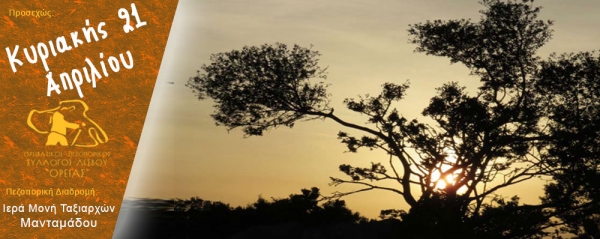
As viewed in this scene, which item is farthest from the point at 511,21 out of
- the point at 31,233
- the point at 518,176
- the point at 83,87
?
the point at 31,233

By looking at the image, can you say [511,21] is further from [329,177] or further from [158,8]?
[158,8]

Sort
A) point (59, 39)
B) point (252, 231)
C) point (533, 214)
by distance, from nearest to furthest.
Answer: point (59, 39), point (252, 231), point (533, 214)

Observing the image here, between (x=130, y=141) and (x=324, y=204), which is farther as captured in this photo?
(x=324, y=204)

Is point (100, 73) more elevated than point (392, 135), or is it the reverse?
point (392, 135)

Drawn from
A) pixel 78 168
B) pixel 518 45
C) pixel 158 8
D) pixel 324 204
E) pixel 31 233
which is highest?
pixel 518 45

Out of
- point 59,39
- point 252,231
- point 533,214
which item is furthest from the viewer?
point 533,214

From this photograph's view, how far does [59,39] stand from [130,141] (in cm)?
249

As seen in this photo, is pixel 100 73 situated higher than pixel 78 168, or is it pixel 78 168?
pixel 100 73

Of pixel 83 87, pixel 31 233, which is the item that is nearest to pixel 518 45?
pixel 83 87

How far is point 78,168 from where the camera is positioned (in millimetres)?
14531

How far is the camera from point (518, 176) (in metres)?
21.5

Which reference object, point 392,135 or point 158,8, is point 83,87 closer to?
point 158,8

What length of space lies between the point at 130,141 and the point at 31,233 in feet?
8.69

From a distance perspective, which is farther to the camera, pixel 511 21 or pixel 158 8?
pixel 511 21
